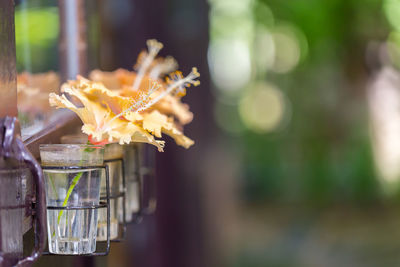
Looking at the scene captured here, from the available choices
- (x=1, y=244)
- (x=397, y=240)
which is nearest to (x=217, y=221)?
(x=397, y=240)

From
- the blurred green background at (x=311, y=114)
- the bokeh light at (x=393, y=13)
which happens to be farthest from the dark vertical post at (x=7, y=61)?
the bokeh light at (x=393, y=13)

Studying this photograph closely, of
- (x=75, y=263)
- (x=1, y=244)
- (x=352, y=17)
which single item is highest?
(x=352, y=17)

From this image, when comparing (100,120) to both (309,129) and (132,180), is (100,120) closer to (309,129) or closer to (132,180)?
(132,180)

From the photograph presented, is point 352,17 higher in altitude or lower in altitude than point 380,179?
higher

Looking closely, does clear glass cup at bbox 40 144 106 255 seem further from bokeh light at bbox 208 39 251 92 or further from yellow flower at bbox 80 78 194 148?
bokeh light at bbox 208 39 251 92

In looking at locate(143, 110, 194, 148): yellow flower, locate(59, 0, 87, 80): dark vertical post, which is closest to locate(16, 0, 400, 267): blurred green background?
locate(59, 0, 87, 80): dark vertical post

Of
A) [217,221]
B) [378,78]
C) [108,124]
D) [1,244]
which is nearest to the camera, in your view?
[1,244]

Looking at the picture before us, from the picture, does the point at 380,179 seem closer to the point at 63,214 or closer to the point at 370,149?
the point at 370,149
